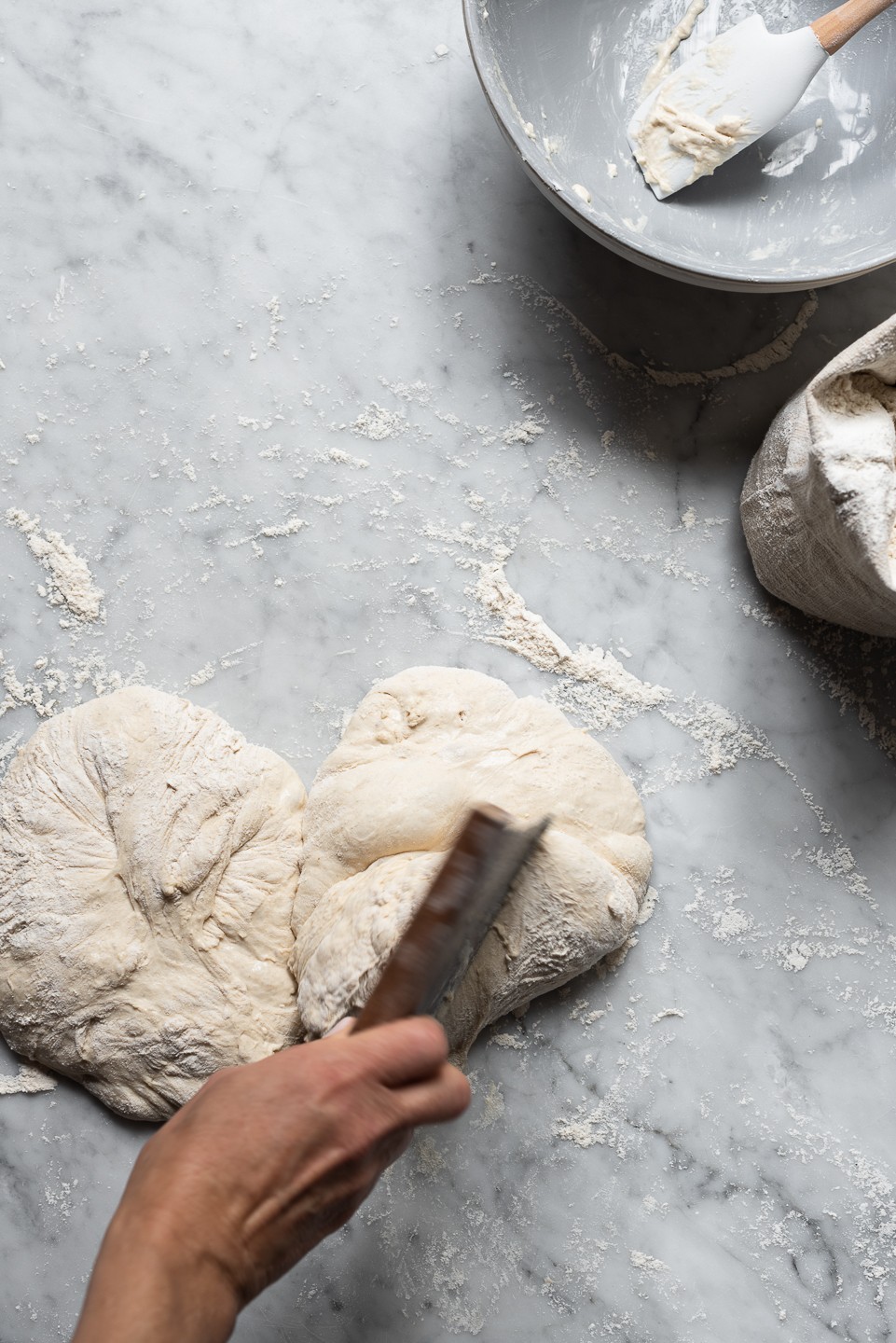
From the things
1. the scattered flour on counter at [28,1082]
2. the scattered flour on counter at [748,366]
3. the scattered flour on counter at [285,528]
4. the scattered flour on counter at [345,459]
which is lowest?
the scattered flour on counter at [28,1082]

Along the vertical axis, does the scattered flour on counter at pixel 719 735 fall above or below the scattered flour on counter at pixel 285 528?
below

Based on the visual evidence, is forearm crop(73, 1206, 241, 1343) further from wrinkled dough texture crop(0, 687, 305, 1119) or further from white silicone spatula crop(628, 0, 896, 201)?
white silicone spatula crop(628, 0, 896, 201)

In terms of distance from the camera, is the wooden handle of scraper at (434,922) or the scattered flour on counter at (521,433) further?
the scattered flour on counter at (521,433)

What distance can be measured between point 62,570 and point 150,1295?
3.67ft

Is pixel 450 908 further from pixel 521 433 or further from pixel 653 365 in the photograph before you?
pixel 653 365

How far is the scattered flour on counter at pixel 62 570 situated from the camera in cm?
163

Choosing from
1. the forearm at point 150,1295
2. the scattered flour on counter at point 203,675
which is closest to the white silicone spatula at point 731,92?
the scattered flour on counter at point 203,675

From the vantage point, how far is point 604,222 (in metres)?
1.45

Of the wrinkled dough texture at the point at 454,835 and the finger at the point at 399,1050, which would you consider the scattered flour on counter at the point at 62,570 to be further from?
the finger at the point at 399,1050

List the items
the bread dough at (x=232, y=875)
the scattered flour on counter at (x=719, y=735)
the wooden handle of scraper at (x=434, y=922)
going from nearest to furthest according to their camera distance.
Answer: the wooden handle of scraper at (x=434, y=922)
the bread dough at (x=232, y=875)
the scattered flour on counter at (x=719, y=735)

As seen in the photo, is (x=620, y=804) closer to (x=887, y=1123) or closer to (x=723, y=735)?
(x=723, y=735)

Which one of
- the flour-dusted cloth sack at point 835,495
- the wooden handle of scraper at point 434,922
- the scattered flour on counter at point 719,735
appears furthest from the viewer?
the scattered flour on counter at point 719,735

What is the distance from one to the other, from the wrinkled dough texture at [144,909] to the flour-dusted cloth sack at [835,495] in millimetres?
907

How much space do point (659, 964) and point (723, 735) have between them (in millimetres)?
403
